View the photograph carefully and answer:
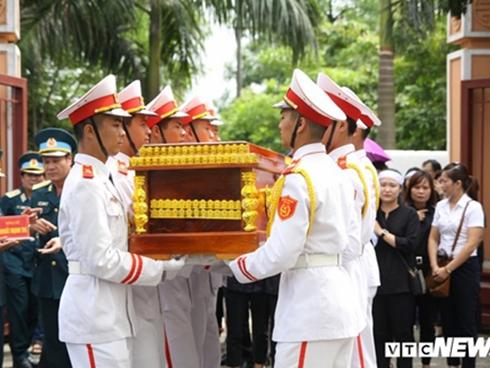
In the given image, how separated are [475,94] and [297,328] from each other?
22.5ft

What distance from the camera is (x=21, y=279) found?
29.2 ft

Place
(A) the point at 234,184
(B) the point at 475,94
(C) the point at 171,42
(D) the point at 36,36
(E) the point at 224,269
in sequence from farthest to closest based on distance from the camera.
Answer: (C) the point at 171,42 < (D) the point at 36,36 < (B) the point at 475,94 < (E) the point at 224,269 < (A) the point at 234,184

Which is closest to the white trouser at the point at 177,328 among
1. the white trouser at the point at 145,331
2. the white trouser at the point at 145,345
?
the white trouser at the point at 145,331

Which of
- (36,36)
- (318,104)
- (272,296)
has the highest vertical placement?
(36,36)

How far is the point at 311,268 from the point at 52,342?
2.64 meters

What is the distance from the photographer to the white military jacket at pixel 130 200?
6031 millimetres

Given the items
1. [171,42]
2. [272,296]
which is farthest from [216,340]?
[171,42]

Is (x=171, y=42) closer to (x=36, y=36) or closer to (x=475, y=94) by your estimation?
(x=36, y=36)

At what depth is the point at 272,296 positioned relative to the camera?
28.4 feet

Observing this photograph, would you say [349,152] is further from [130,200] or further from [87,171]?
[87,171]

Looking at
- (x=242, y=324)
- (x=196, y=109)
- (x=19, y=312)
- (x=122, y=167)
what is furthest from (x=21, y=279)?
(x=122, y=167)

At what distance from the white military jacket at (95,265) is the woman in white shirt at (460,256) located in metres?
3.37

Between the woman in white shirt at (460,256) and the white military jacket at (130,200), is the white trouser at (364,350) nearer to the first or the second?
the white military jacket at (130,200)

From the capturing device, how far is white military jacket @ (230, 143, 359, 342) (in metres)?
5.25
